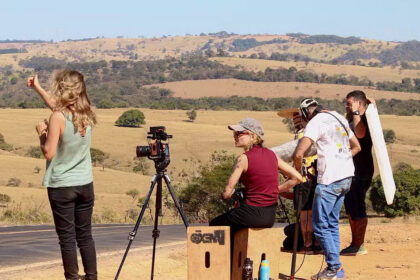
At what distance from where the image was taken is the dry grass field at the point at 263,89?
128m

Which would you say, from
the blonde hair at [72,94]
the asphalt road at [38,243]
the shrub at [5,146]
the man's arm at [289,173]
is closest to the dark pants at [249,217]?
the man's arm at [289,173]

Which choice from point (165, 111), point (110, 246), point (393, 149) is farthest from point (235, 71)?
point (110, 246)

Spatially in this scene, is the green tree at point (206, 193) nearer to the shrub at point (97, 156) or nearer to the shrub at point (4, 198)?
the shrub at point (4, 198)

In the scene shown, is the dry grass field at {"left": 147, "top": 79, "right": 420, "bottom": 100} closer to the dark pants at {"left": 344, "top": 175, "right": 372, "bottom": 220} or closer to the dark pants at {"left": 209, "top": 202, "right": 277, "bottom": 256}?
the dark pants at {"left": 344, "top": 175, "right": 372, "bottom": 220}

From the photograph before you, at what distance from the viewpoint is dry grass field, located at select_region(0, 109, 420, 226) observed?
4028 cm

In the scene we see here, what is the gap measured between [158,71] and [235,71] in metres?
17.5

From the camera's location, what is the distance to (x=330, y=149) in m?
7.32

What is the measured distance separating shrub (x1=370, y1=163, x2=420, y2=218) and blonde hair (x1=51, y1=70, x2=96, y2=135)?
2311 cm

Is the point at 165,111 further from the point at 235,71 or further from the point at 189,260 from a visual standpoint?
the point at 189,260

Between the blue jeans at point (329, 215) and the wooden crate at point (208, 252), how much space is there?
115cm

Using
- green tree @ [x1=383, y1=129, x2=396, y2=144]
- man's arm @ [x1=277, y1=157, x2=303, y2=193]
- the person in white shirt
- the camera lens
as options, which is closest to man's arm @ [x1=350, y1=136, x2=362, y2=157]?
the person in white shirt

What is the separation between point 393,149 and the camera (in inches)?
2729

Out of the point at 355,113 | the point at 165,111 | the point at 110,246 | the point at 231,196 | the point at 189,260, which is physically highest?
the point at 355,113

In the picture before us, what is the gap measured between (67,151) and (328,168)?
8.18 feet
